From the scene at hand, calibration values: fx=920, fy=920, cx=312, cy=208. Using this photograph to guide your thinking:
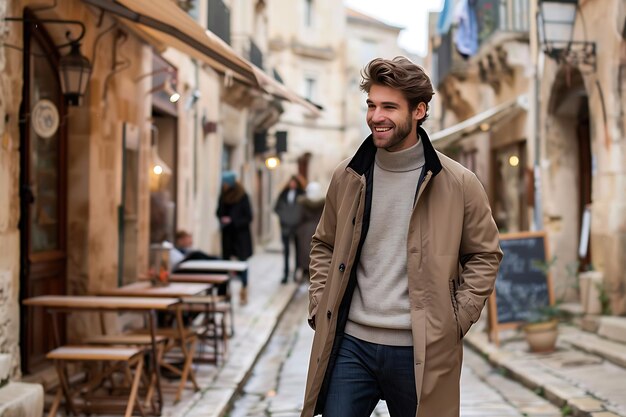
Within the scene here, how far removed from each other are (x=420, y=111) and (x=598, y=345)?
6.35m

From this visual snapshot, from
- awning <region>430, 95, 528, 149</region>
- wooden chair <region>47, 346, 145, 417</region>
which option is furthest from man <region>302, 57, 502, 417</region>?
awning <region>430, 95, 528, 149</region>

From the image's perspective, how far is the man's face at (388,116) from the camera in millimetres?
3232

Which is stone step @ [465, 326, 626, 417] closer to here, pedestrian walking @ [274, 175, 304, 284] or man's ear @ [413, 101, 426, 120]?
man's ear @ [413, 101, 426, 120]

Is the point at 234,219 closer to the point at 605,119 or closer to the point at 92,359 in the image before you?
the point at 605,119

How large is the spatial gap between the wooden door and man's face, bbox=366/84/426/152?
362 cm

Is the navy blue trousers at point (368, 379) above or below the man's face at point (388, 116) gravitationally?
below

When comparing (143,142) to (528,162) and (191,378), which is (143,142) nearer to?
(191,378)

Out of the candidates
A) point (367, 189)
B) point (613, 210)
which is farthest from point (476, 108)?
point (367, 189)

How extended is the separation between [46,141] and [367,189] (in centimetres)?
480

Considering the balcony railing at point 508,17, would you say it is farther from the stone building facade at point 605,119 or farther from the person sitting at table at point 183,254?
the person sitting at table at point 183,254

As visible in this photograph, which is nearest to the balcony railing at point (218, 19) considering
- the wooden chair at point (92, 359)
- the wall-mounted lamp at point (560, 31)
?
the wall-mounted lamp at point (560, 31)

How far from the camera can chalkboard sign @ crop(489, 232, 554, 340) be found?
959cm

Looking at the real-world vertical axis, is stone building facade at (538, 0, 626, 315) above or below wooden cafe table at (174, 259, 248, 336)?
above

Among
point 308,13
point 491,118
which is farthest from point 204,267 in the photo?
point 308,13
